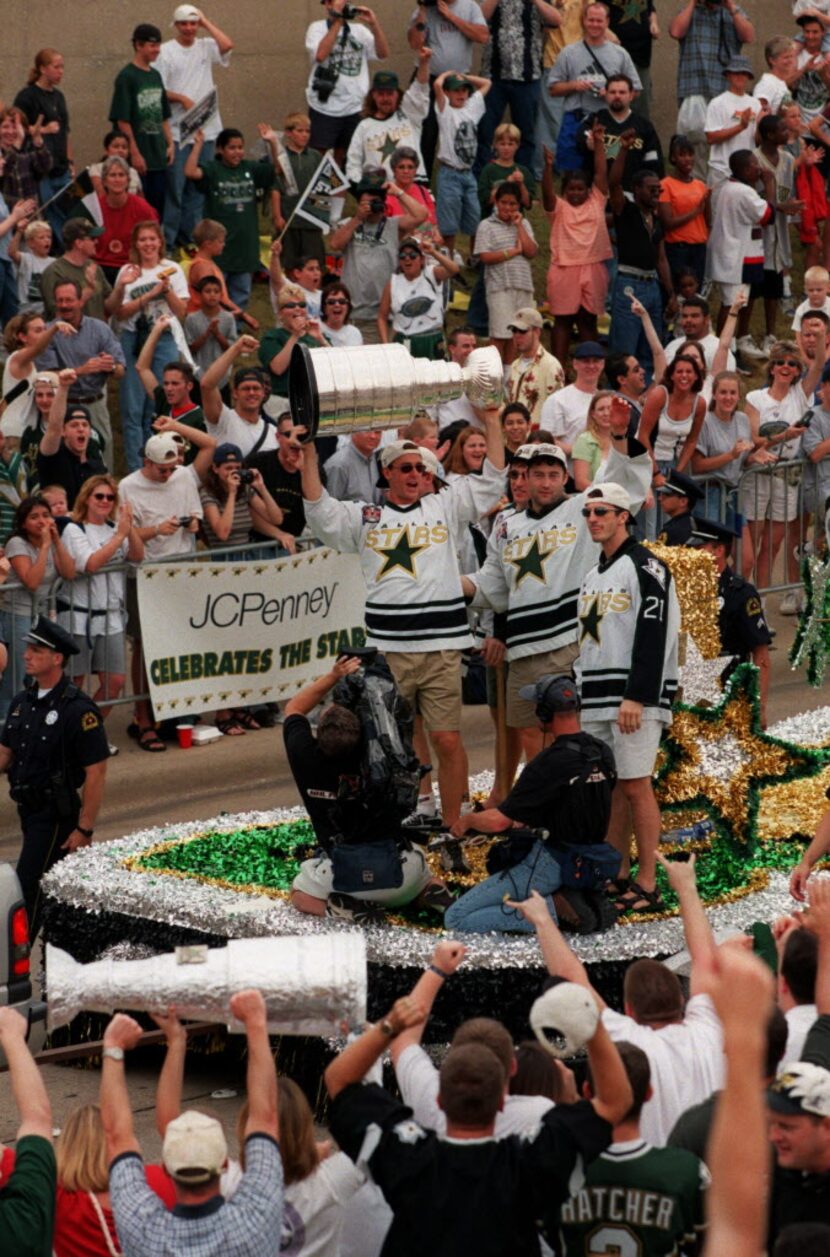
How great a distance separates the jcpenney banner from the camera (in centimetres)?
1309

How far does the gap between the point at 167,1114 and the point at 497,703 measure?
516cm

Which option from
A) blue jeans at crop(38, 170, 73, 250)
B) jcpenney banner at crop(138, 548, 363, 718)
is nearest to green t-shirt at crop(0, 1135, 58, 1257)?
jcpenney banner at crop(138, 548, 363, 718)

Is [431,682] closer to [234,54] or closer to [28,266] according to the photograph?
[28,266]

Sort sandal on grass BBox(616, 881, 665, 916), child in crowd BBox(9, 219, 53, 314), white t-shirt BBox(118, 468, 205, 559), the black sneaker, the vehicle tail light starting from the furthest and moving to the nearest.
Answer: child in crowd BBox(9, 219, 53, 314), white t-shirt BBox(118, 468, 205, 559), sandal on grass BBox(616, 881, 665, 916), the black sneaker, the vehicle tail light

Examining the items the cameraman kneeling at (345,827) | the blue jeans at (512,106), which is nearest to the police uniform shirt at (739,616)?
the cameraman kneeling at (345,827)

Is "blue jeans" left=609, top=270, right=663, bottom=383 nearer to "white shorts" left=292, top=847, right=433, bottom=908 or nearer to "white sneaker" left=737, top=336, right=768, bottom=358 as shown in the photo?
"white sneaker" left=737, top=336, right=768, bottom=358

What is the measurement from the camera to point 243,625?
43.7 ft

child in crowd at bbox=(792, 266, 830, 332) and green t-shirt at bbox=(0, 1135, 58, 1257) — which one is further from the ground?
child in crowd at bbox=(792, 266, 830, 332)

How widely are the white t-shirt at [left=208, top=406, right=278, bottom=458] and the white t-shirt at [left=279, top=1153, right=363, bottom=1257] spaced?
8.38 m

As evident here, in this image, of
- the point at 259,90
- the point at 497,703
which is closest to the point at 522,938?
the point at 497,703

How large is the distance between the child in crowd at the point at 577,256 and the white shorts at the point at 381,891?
31.9ft

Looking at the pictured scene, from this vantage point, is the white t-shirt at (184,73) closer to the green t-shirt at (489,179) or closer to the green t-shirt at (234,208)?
the green t-shirt at (234,208)

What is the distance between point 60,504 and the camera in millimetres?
12828

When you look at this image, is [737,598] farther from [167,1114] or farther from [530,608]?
[167,1114]
